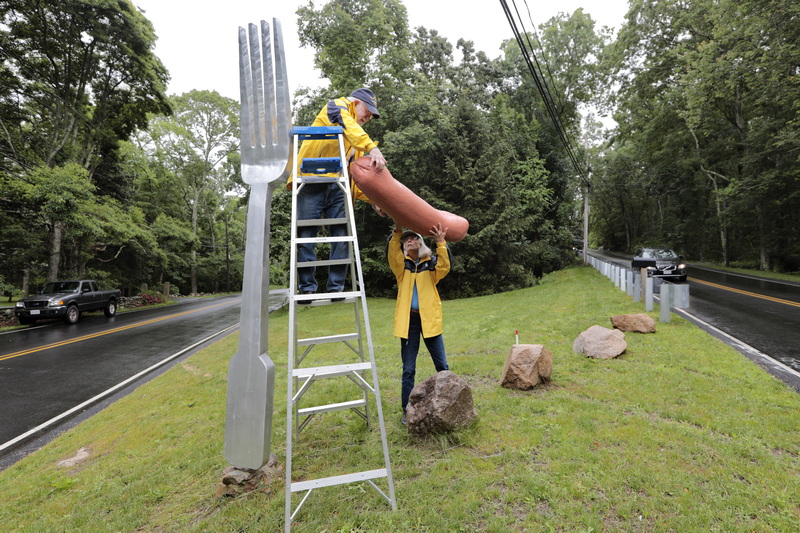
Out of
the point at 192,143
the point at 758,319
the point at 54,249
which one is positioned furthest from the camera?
the point at 192,143

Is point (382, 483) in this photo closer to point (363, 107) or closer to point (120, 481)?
point (120, 481)

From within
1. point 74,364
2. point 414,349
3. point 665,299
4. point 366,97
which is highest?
point 366,97

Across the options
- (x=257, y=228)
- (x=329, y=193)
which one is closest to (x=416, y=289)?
(x=329, y=193)

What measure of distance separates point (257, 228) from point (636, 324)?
320 inches

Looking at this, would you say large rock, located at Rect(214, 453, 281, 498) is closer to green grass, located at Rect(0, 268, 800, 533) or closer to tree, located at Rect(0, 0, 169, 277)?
green grass, located at Rect(0, 268, 800, 533)

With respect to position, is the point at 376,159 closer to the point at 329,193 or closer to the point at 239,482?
the point at 329,193

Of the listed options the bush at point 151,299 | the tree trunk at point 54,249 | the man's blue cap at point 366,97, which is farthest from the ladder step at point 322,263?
the bush at point 151,299

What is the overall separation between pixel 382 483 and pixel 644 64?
30.4 meters

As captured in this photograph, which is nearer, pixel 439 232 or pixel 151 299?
pixel 439 232

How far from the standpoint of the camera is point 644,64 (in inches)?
966

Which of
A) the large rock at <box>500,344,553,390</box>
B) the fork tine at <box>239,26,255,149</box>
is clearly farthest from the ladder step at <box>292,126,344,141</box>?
the large rock at <box>500,344,553,390</box>

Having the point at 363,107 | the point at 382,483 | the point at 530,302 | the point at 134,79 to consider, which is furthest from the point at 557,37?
the point at 382,483

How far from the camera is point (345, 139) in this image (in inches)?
137

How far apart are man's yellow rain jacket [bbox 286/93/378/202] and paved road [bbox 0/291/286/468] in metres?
5.36
